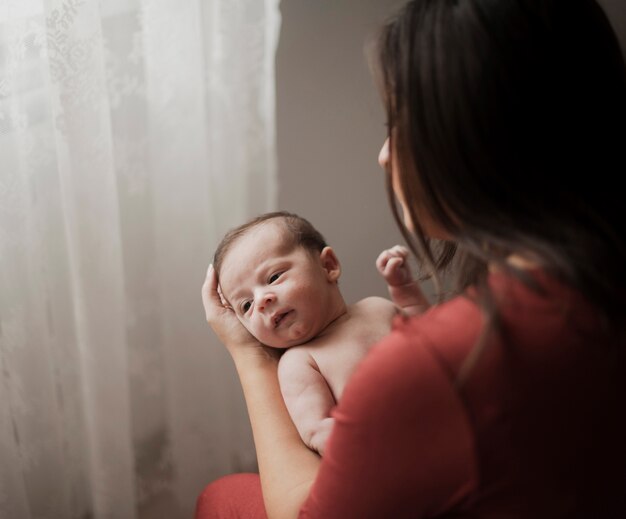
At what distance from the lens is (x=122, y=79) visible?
4.20 ft

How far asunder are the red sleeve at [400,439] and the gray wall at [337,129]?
2.98ft

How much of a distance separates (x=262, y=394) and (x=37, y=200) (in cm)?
55

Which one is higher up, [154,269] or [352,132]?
[352,132]

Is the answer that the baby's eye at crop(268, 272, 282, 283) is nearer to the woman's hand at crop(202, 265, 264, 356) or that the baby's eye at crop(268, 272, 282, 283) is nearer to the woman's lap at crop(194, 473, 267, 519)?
the woman's hand at crop(202, 265, 264, 356)

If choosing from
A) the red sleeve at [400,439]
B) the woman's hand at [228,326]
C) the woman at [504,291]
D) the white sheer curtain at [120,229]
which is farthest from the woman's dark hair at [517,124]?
the white sheer curtain at [120,229]

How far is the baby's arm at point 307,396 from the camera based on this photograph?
1094 mm

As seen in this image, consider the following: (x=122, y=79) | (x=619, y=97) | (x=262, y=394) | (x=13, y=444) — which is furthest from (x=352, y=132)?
(x=13, y=444)

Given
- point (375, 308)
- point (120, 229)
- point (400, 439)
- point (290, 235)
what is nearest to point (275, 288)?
point (290, 235)

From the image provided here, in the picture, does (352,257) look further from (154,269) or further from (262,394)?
(262,394)

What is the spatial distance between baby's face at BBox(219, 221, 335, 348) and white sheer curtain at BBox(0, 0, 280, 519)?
0.27 meters

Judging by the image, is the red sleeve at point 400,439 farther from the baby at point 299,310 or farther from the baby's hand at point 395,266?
the baby's hand at point 395,266

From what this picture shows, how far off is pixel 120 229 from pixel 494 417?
90 cm

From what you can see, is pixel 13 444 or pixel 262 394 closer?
pixel 262 394

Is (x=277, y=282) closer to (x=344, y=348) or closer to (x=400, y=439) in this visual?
(x=344, y=348)
